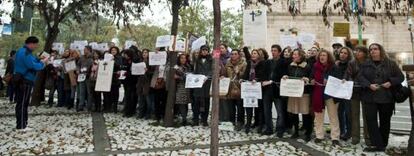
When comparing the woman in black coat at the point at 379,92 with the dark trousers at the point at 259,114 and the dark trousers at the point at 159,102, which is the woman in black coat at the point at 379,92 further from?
the dark trousers at the point at 159,102

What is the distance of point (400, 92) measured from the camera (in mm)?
6785

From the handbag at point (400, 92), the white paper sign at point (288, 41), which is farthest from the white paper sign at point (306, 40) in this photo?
the handbag at point (400, 92)

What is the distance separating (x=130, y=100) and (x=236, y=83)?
3.12 metres

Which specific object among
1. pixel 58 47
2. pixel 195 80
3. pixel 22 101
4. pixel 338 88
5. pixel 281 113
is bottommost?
pixel 281 113

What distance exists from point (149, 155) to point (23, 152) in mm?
1926

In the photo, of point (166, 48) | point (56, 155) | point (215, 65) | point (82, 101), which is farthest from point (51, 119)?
point (215, 65)

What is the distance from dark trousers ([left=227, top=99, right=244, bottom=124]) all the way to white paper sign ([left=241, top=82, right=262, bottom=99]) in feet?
1.48

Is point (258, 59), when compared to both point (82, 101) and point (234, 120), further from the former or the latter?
point (82, 101)

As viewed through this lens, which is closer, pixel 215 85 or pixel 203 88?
pixel 215 85

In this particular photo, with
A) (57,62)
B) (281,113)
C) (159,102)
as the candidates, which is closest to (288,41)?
(281,113)

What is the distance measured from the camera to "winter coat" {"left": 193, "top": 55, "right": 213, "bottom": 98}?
8.87 m

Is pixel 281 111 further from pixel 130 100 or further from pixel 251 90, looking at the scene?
pixel 130 100

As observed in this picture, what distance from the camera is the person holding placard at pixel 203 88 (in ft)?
29.1

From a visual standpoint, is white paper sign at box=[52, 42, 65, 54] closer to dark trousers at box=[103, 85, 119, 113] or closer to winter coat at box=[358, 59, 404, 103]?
dark trousers at box=[103, 85, 119, 113]
